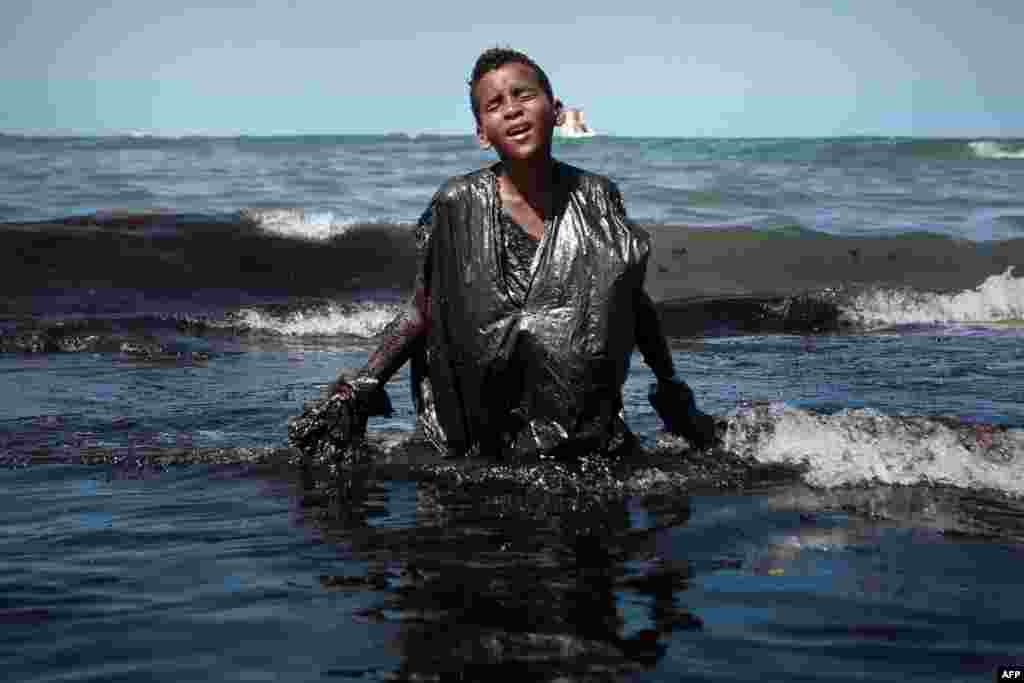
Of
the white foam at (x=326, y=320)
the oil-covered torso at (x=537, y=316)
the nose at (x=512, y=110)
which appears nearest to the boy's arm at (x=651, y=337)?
the oil-covered torso at (x=537, y=316)

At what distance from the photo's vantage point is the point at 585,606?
119 inches

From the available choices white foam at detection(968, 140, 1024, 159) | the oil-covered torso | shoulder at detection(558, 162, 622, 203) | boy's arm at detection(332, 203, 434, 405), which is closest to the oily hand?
the oil-covered torso

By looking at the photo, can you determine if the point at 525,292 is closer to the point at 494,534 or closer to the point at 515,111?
the point at 515,111

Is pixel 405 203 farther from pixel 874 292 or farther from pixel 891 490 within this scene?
pixel 891 490

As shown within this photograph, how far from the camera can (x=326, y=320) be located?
A: 10227 mm

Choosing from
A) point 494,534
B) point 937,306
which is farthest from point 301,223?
point 494,534

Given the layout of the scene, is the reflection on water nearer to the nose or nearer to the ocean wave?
the nose

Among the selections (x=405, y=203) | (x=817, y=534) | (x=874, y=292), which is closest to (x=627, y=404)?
(x=817, y=534)

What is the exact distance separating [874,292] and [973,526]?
737 centimetres

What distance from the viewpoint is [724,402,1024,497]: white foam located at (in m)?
4.41

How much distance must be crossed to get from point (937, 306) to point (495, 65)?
288 inches

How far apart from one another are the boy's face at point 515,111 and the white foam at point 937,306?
21.1 feet

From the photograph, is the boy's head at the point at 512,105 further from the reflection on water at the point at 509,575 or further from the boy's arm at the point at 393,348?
the reflection on water at the point at 509,575

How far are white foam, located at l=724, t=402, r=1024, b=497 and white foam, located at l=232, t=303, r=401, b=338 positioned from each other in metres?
5.38
